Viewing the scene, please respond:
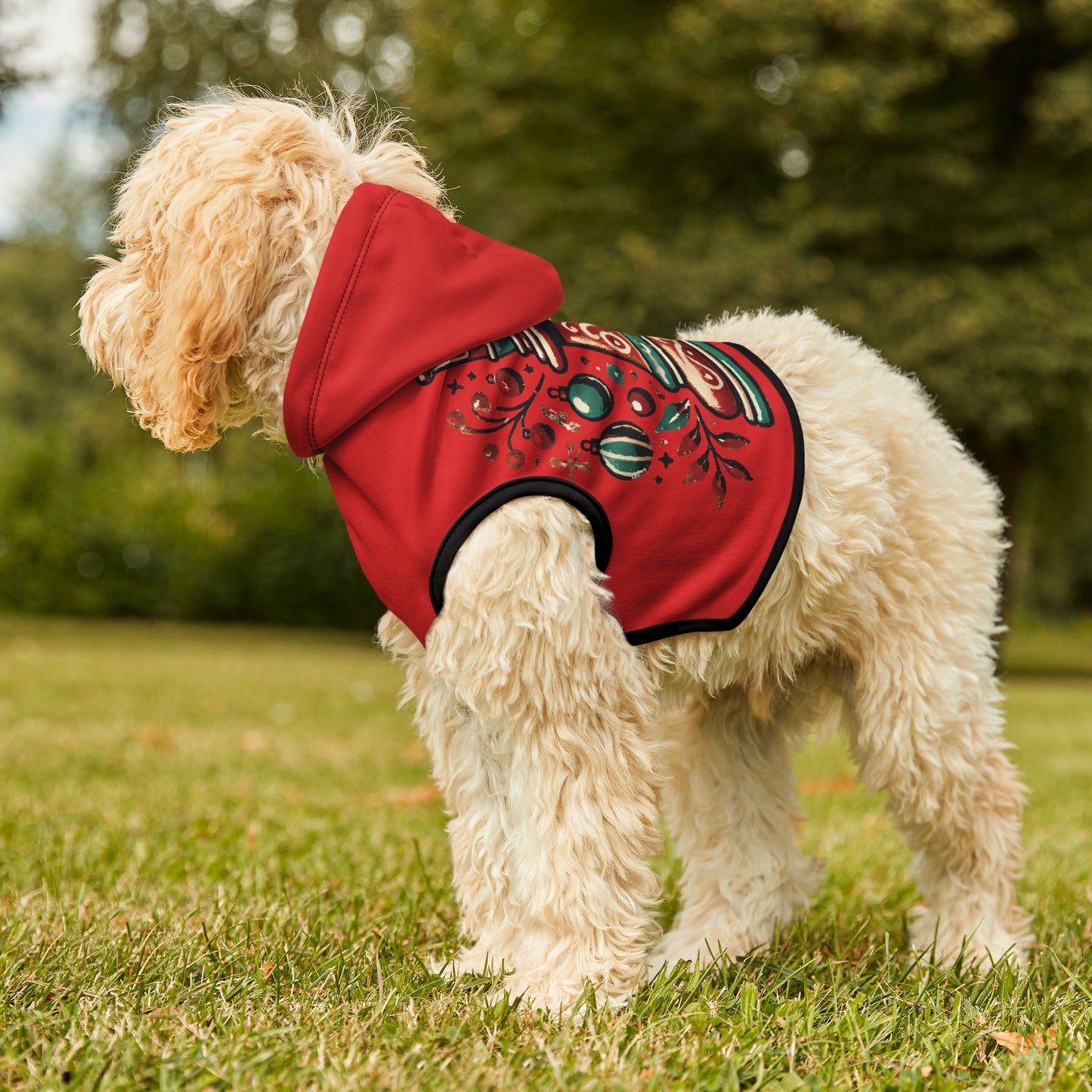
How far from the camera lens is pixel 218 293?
98.1 inches

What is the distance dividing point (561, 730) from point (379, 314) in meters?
0.98

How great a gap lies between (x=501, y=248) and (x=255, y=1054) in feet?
5.75

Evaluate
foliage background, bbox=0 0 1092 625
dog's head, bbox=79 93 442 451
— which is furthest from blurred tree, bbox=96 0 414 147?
dog's head, bbox=79 93 442 451

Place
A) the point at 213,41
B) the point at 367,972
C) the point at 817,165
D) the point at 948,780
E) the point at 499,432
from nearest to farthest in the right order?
the point at 499,432, the point at 367,972, the point at 948,780, the point at 817,165, the point at 213,41

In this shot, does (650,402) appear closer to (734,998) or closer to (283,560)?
(734,998)

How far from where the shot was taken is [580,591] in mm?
2449

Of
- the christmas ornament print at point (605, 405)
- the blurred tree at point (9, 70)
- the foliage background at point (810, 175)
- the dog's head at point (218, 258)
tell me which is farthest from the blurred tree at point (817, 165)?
the dog's head at point (218, 258)

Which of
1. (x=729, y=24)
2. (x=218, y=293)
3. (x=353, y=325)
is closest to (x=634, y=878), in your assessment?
(x=353, y=325)

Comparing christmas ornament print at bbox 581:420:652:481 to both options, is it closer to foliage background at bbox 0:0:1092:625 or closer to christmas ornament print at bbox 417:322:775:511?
christmas ornament print at bbox 417:322:775:511

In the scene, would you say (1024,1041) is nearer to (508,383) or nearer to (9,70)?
(508,383)

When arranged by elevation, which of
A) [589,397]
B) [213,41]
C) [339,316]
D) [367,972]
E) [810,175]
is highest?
[213,41]

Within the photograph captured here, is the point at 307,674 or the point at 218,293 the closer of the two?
the point at 218,293

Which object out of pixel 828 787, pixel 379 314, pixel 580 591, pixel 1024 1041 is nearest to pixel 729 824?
pixel 1024 1041

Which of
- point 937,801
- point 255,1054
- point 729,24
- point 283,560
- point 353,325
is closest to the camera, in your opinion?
point 255,1054
